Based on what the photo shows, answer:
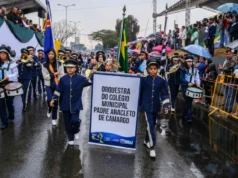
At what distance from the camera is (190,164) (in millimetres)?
5590

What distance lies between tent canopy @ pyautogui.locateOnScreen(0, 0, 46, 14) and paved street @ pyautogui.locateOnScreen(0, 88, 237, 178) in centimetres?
2125

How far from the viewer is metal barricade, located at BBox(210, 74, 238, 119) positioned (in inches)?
389

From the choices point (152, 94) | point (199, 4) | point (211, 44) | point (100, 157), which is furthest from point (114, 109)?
point (199, 4)

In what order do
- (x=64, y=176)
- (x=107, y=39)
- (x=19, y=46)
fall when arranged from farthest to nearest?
(x=107, y=39) < (x=19, y=46) < (x=64, y=176)

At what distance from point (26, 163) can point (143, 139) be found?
8.77 feet

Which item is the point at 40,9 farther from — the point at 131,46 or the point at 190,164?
the point at 190,164

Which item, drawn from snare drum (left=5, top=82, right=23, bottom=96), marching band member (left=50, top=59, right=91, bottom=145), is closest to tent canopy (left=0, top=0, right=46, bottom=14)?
snare drum (left=5, top=82, right=23, bottom=96)

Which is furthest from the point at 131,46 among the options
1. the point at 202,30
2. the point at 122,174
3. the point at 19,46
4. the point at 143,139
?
the point at 122,174

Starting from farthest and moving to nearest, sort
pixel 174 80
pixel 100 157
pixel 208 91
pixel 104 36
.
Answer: pixel 104 36, pixel 208 91, pixel 174 80, pixel 100 157

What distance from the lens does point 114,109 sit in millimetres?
6355

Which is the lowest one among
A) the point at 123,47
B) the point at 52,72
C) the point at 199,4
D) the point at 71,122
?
the point at 71,122

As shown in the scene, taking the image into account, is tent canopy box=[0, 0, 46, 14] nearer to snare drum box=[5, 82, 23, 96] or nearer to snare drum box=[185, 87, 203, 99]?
snare drum box=[5, 82, 23, 96]

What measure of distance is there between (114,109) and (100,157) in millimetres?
985

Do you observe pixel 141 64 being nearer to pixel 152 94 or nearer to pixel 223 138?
pixel 223 138
